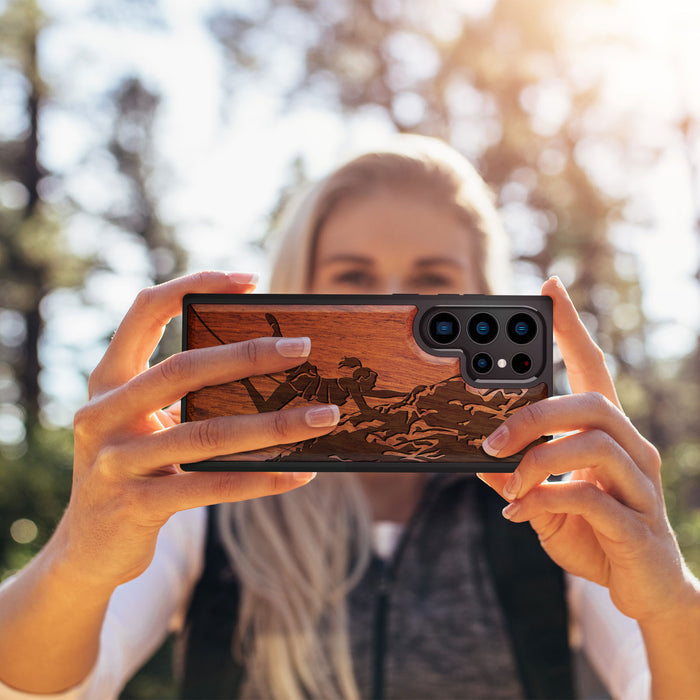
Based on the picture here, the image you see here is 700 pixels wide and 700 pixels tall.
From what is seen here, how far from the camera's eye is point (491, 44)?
387 inches

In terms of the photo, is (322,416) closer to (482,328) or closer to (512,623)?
(482,328)

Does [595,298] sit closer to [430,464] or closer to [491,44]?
[491,44]

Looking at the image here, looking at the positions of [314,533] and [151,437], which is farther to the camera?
[314,533]

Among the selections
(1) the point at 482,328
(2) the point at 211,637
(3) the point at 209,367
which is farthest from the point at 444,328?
(2) the point at 211,637

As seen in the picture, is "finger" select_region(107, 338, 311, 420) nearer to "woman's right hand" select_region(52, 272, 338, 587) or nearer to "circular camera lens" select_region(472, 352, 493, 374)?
"woman's right hand" select_region(52, 272, 338, 587)

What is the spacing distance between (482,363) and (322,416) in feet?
1.18

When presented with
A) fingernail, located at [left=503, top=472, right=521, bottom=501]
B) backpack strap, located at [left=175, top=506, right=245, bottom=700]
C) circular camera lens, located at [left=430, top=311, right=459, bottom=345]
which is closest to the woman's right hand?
circular camera lens, located at [left=430, top=311, right=459, bottom=345]

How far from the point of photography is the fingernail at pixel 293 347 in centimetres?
120

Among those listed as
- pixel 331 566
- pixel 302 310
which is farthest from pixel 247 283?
pixel 331 566

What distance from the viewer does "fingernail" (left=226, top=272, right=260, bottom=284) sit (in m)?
1.30

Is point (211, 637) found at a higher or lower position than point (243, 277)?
lower

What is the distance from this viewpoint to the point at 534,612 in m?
2.20

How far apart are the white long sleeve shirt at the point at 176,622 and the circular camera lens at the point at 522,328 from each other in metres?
1.05

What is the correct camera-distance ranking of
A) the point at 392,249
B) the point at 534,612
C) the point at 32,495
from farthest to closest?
the point at 32,495
the point at 392,249
the point at 534,612
